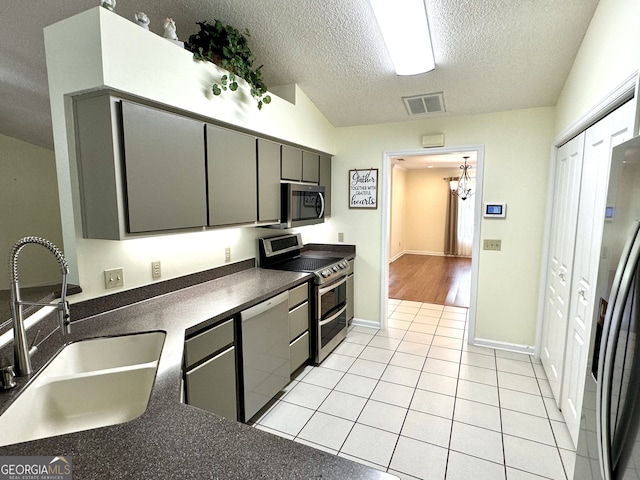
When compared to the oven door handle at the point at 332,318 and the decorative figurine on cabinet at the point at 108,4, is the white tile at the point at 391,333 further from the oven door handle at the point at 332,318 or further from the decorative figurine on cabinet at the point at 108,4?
the decorative figurine on cabinet at the point at 108,4

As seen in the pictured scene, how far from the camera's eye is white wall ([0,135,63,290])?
4164mm

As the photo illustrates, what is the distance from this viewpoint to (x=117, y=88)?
1.57 metres

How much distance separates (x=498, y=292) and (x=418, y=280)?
113 inches

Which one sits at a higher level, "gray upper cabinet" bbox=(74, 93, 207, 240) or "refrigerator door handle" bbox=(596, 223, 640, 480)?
"gray upper cabinet" bbox=(74, 93, 207, 240)

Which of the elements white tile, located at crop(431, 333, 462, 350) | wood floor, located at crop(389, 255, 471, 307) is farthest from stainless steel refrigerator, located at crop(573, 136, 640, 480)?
wood floor, located at crop(389, 255, 471, 307)

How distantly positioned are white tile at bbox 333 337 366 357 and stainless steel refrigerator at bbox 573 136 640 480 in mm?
2309

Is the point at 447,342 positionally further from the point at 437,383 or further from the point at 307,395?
the point at 307,395

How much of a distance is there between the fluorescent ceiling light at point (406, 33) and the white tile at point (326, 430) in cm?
267

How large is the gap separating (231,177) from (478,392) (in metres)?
2.57

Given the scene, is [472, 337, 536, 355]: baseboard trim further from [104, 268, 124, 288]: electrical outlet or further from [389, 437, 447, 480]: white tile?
[104, 268, 124, 288]: electrical outlet

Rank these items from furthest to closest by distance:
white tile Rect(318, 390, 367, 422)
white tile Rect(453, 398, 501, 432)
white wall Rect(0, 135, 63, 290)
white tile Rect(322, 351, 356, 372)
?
white wall Rect(0, 135, 63, 290) → white tile Rect(322, 351, 356, 372) → white tile Rect(318, 390, 367, 422) → white tile Rect(453, 398, 501, 432)

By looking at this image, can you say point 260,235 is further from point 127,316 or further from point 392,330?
point 392,330

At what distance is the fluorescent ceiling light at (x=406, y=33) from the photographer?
193 cm

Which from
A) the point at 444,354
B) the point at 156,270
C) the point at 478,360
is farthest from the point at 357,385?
the point at 156,270
